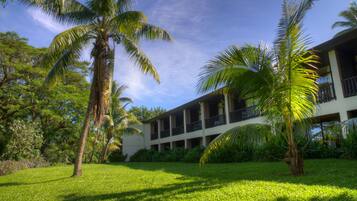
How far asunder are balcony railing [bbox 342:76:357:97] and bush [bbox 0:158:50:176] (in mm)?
17844

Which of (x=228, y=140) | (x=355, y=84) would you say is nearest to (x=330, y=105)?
(x=355, y=84)

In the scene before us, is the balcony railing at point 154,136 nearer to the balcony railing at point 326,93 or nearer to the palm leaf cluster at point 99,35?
the palm leaf cluster at point 99,35

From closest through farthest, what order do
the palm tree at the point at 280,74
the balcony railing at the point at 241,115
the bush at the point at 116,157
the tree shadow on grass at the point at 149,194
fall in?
the tree shadow on grass at the point at 149,194 < the palm tree at the point at 280,74 < the balcony railing at the point at 241,115 < the bush at the point at 116,157

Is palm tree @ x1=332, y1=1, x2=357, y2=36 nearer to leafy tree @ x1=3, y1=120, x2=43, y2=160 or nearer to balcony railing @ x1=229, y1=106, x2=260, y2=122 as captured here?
balcony railing @ x1=229, y1=106, x2=260, y2=122

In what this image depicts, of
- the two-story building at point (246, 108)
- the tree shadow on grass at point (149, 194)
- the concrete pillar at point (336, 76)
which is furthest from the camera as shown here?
the concrete pillar at point (336, 76)

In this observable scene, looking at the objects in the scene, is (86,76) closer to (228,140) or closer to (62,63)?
(62,63)

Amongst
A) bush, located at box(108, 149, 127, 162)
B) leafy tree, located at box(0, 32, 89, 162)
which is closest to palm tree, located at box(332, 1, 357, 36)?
leafy tree, located at box(0, 32, 89, 162)

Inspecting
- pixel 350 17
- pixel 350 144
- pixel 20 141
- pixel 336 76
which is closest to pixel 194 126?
pixel 20 141

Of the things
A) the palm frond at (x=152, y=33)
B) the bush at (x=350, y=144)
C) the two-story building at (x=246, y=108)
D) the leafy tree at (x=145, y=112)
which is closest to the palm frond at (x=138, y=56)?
the palm frond at (x=152, y=33)

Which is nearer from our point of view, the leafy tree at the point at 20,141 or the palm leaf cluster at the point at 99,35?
the palm leaf cluster at the point at 99,35

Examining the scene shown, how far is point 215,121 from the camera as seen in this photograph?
2333 centimetres

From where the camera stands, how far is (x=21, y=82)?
22797 millimetres

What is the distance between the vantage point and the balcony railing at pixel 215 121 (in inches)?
881

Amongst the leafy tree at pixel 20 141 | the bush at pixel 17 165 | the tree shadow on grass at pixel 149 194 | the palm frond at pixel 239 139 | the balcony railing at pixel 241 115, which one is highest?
the balcony railing at pixel 241 115
